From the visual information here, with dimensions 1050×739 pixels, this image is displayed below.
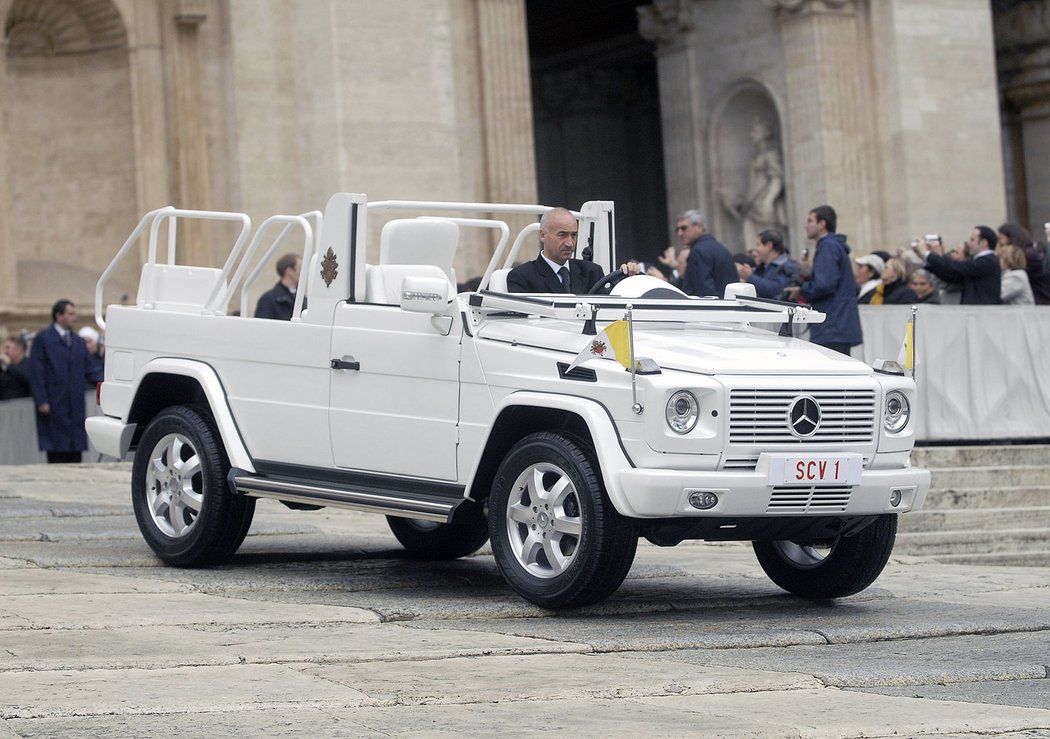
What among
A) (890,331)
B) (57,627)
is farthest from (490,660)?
(890,331)

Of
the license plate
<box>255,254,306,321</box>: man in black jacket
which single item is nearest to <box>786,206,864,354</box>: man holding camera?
<box>255,254,306,321</box>: man in black jacket

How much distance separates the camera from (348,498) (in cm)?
912

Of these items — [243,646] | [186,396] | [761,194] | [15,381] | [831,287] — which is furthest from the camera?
[761,194]

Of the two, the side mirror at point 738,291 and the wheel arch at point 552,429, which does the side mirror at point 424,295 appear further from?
the side mirror at point 738,291

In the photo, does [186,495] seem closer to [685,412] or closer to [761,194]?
[685,412]

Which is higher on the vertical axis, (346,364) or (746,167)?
(746,167)

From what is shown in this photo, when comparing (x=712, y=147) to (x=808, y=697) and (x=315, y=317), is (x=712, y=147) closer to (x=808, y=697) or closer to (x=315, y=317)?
(x=315, y=317)

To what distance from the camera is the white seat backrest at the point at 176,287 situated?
1039cm

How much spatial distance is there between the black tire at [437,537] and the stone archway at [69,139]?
40.5 ft

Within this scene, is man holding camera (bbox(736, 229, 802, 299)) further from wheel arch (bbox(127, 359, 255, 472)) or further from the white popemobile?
wheel arch (bbox(127, 359, 255, 472))

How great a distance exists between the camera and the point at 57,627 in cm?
759

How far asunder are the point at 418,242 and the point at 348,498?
1486 mm

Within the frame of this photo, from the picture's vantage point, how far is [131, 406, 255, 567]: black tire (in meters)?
9.69

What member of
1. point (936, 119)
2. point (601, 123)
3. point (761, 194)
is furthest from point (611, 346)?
point (601, 123)
